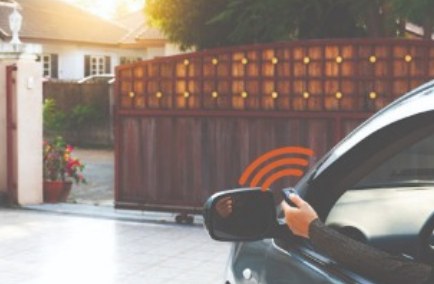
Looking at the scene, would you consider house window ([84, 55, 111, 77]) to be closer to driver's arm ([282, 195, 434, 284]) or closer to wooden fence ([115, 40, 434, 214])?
Result: wooden fence ([115, 40, 434, 214])

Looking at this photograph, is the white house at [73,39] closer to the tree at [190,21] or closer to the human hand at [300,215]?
the tree at [190,21]

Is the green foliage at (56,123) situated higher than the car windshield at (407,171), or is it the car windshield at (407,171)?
the car windshield at (407,171)

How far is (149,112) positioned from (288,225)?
7.33 m

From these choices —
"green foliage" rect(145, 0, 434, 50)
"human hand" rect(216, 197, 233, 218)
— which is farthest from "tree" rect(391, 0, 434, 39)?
"human hand" rect(216, 197, 233, 218)

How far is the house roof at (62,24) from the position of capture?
40.2m

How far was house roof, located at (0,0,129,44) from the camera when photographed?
4022cm

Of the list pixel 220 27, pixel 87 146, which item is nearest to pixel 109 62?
pixel 87 146

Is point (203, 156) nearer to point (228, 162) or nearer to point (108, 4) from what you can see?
point (228, 162)

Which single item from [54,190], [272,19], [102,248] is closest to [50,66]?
[272,19]

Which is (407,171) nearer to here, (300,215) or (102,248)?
(300,215)

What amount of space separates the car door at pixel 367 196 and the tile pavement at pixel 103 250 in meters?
4.29

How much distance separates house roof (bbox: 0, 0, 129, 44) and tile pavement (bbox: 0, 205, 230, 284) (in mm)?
29032

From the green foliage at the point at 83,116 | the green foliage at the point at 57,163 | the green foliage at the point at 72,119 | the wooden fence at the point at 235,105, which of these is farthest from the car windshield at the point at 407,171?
the green foliage at the point at 83,116

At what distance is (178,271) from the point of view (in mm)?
7312
